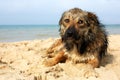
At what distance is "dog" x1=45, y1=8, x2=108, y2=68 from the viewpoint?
22.1ft

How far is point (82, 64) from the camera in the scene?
6754 mm

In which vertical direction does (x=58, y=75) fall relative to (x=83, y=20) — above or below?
below

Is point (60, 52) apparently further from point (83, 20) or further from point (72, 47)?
point (83, 20)

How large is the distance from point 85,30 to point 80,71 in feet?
3.22

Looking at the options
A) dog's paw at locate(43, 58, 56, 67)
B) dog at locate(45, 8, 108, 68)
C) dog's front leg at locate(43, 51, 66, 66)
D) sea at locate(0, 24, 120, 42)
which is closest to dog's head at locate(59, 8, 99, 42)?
dog at locate(45, 8, 108, 68)

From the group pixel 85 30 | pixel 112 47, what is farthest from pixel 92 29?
pixel 112 47

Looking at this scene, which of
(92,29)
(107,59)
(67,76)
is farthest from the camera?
(107,59)

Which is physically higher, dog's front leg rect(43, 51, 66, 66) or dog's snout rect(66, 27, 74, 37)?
dog's snout rect(66, 27, 74, 37)

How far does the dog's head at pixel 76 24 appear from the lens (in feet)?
21.6

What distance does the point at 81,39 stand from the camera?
22.4ft

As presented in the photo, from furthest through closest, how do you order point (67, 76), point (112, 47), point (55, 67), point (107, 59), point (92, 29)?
point (112, 47)
point (107, 59)
point (92, 29)
point (55, 67)
point (67, 76)

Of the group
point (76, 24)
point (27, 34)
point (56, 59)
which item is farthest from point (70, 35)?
point (27, 34)

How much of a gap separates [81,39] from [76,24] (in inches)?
14.1

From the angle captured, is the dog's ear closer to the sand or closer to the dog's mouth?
the dog's mouth
